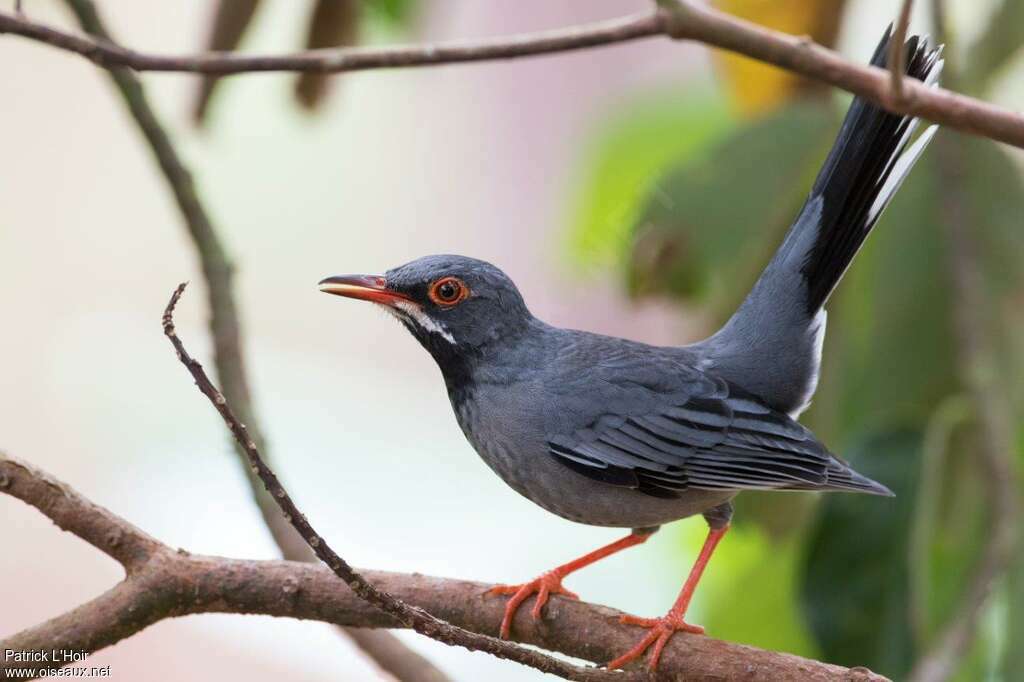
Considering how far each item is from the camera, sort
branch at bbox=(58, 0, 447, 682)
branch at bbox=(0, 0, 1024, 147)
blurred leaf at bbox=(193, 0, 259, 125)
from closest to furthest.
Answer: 1. branch at bbox=(0, 0, 1024, 147)
2. branch at bbox=(58, 0, 447, 682)
3. blurred leaf at bbox=(193, 0, 259, 125)

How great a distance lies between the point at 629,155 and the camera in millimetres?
6516

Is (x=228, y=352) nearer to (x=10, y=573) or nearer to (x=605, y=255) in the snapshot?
(x=605, y=255)

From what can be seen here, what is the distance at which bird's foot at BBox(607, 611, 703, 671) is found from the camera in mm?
3311

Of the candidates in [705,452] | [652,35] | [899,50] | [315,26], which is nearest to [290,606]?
[705,452]

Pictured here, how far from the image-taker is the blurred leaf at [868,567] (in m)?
4.58

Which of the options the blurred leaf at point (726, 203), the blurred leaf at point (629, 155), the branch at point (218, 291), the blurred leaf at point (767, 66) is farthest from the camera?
the blurred leaf at point (629, 155)

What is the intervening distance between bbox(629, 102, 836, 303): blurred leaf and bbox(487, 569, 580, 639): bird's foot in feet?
5.02

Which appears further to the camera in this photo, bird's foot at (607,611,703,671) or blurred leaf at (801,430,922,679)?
blurred leaf at (801,430,922,679)

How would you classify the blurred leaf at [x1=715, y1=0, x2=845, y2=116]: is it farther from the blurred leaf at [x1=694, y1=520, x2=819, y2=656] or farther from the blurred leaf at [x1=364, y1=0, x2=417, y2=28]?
the blurred leaf at [x1=694, y1=520, x2=819, y2=656]

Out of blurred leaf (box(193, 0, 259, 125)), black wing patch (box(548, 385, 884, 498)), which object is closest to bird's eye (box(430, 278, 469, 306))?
black wing patch (box(548, 385, 884, 498))

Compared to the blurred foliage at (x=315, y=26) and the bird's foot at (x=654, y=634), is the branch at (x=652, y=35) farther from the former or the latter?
the bird's foot at (x=654, y=634)

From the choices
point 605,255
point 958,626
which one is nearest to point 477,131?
point 605,255

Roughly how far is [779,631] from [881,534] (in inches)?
28.9

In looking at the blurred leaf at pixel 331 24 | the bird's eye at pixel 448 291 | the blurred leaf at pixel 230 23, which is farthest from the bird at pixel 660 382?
the blurred leaf at pixel 331 24
